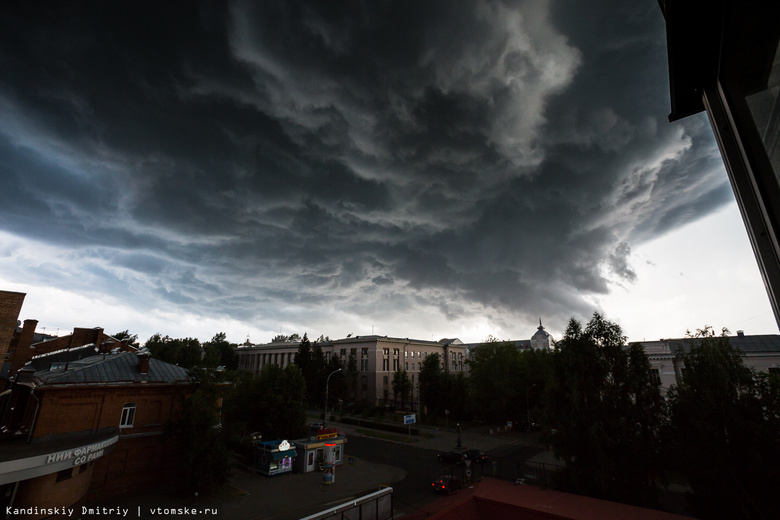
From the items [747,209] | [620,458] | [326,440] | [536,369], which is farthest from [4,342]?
[536,369]

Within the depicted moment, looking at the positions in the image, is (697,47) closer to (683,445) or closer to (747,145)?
(747,145)

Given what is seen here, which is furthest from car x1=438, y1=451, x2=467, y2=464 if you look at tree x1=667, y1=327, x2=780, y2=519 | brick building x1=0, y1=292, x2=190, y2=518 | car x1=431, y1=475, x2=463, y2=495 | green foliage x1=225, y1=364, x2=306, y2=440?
brick building x1=0, y1=292, x2=190, y2=518

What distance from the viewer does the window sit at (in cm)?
2594

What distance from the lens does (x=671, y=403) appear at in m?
22.9

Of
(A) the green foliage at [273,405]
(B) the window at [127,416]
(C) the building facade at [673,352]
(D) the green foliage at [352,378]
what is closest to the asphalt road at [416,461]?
(A) the green foliage at [273,405]

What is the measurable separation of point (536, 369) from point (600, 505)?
43833 mm

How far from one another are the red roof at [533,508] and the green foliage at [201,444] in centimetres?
1618

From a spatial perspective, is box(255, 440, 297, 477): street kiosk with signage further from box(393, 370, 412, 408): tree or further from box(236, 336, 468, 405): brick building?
box(236, 336, 468, 405): brick building

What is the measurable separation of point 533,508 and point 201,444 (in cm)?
2205

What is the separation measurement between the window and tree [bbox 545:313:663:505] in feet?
100

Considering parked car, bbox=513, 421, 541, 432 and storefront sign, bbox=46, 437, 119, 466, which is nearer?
storefront sign, bbox=46, 437, 119, 466

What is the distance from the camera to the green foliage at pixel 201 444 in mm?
24734

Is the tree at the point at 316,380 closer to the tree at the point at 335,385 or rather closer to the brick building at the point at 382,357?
the tree at the point at 335,385

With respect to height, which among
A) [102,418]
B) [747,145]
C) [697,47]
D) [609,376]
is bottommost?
[102,418]
